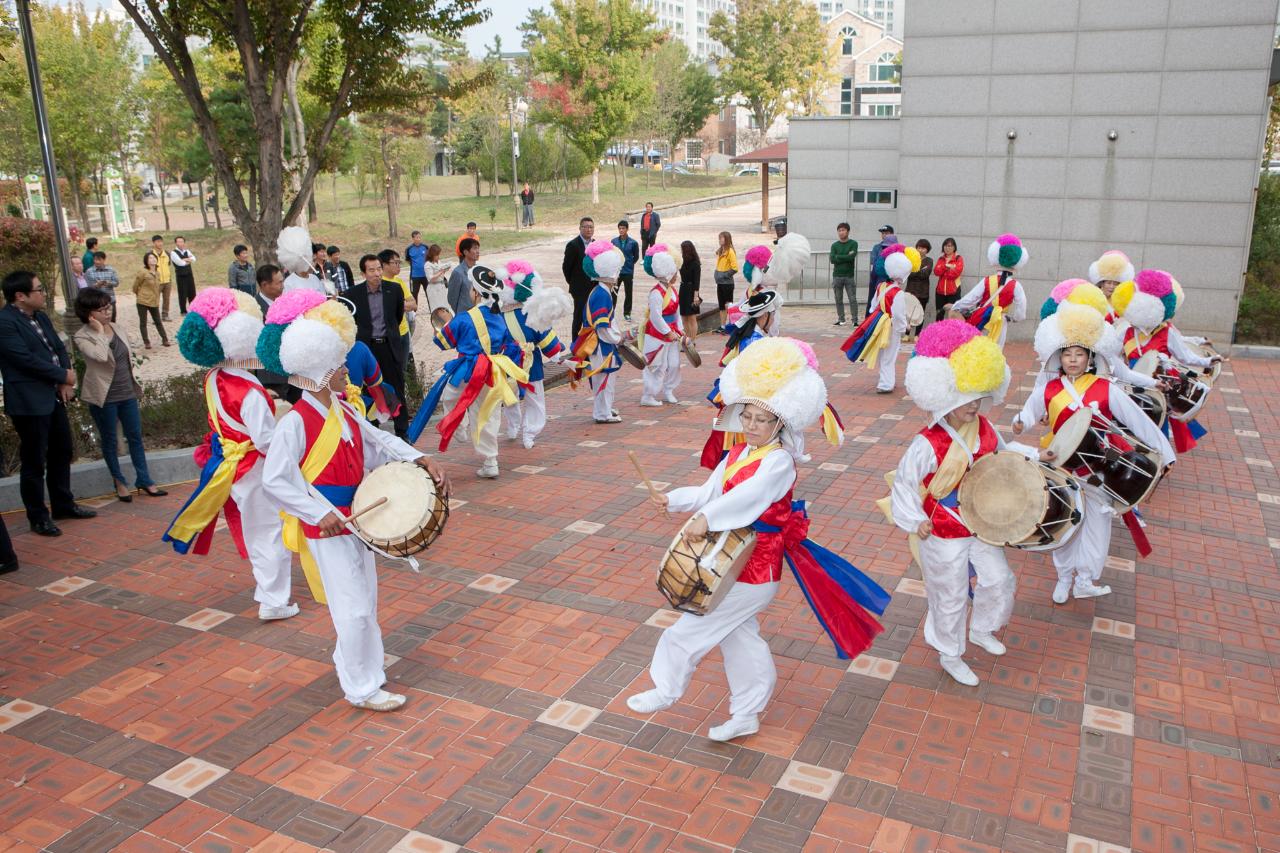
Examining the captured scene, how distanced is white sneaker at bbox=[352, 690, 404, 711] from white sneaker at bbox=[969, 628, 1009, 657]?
10.4 ft

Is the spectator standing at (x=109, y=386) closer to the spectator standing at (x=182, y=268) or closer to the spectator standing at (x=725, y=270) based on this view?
the spectator standing at (x=725, y=270)

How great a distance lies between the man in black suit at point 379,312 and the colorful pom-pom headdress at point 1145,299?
6.33 m

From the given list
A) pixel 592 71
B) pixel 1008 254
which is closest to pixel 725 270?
pixel 1008 254

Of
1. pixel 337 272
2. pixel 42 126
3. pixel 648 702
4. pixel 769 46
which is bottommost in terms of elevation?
pixel 648 702

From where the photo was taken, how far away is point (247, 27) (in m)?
10.4

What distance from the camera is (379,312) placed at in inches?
368

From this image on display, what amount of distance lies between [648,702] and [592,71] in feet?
136

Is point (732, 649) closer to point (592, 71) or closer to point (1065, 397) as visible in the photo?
point (1065, 397)

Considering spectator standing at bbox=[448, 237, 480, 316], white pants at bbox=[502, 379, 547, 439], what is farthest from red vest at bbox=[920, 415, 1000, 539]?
spectator standing at bbox=[448, 237, 480, 316]

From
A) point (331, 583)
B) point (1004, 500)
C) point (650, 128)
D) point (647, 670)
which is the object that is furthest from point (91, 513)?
point (650, 128)

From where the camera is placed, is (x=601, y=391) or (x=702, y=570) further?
(x=601, y=391)

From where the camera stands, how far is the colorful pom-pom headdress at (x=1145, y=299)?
7.62 metres

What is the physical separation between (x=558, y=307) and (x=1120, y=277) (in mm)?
4889

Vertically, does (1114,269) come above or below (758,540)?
above
